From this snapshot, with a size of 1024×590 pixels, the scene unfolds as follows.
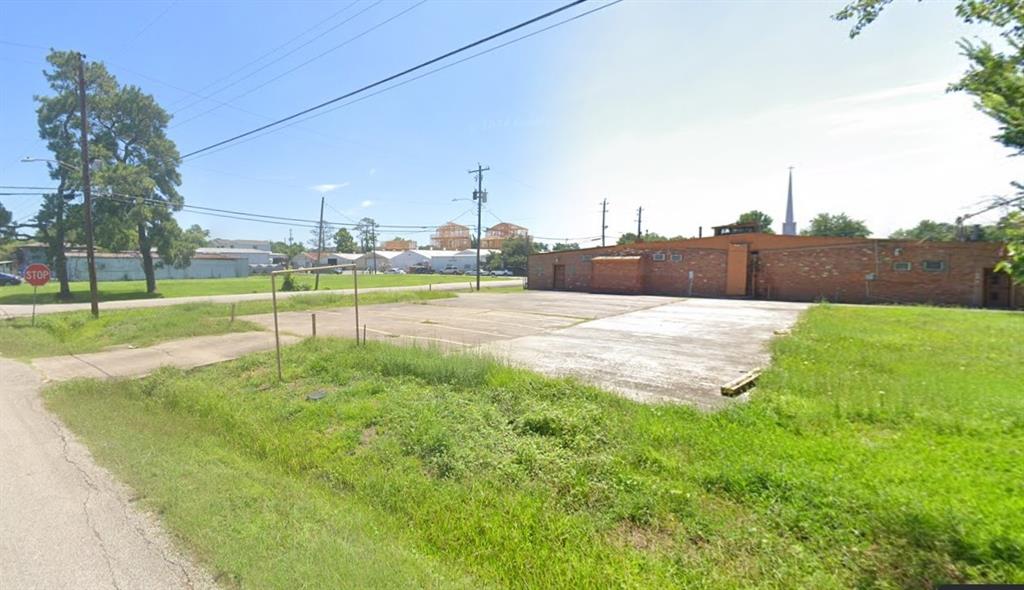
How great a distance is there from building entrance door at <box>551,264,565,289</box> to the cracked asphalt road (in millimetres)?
33261

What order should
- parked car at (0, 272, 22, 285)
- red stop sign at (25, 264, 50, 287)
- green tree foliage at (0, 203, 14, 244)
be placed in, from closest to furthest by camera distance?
red stop sign at (25, 264, 50, 287) → green tree foliage at (0, 203, 14, 244) → parked car at (0, 272, 22, 285)

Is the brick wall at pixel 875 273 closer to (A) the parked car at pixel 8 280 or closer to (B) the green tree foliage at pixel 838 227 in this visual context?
(B) the green tree foliage at pixel 838 227

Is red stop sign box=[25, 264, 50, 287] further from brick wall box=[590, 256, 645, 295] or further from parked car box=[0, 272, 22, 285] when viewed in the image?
parked car box=[0, 272, 22, 285]

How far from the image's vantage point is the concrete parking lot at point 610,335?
7996 mm

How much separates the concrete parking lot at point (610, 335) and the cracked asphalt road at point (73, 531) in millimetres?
5900

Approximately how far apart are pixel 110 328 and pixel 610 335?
59.7 ft

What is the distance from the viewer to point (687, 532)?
3285 millimetres

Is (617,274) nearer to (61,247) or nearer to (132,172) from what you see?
(132,172)

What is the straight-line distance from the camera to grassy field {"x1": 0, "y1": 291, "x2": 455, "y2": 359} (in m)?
12.7

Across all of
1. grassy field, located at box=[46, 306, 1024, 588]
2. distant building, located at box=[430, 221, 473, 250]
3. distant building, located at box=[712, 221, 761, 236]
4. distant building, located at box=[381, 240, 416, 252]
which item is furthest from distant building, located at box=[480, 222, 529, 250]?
grassy field, located at box=[46, 306, 1024, 588]

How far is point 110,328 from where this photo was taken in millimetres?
15539

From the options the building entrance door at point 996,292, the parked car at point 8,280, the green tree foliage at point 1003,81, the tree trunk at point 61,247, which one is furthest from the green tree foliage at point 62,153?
the building entrance door at point 996,292

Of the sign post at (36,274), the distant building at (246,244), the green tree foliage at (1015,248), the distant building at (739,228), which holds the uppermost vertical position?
the distant building at (246,244)

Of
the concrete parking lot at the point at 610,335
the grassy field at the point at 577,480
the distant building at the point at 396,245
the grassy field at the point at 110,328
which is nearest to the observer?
the grassy field at the point at 577,480
